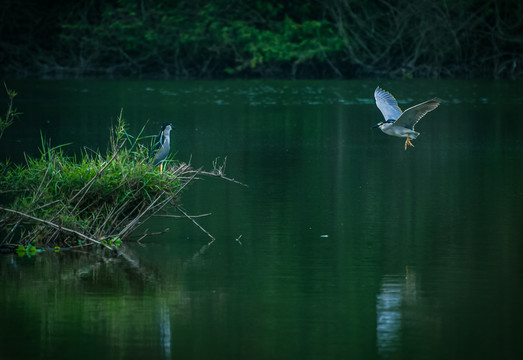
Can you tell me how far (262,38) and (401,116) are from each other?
29274 millimetres

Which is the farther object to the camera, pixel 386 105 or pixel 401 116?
pixel 386 105

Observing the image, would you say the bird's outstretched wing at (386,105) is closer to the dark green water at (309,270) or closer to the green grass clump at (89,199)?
the dark green water at (309,270)

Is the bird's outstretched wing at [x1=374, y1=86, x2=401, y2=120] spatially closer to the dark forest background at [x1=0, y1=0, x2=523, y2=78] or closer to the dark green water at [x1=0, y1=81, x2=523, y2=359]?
the dark green water at [x1=0, y1=81, x2=523, y2=359]

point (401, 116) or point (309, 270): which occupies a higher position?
point (401, 116)

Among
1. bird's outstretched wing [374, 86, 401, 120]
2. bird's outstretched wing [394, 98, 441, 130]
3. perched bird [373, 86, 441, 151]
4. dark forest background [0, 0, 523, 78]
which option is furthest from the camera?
dark forest background [0, 0, 523, 78]

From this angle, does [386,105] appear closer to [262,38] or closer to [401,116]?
[401,116]

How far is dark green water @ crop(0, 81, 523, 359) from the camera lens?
630 cm

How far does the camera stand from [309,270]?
8195 mm

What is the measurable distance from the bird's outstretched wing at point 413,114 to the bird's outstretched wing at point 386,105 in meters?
0.69

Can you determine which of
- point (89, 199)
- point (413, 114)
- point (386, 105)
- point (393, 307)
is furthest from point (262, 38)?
point (393, 307)

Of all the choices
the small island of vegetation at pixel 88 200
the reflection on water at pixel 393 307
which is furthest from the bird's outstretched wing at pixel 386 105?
the reflection on water at pixel 393 307

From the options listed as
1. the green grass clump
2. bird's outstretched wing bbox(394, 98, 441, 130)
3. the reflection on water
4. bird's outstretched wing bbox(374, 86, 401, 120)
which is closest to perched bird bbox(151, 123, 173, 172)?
the green grass clump

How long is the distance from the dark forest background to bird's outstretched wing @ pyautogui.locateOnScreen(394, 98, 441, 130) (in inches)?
1041

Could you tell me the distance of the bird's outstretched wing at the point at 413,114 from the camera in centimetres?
1133
